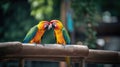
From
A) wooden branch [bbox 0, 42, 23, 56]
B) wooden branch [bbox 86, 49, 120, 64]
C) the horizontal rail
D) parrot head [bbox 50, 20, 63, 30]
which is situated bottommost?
wooden branch [bbox 86, 49, 120, 64]

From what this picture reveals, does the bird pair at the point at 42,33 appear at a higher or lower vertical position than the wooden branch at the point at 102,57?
higher

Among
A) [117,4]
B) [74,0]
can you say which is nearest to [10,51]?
[74,0]

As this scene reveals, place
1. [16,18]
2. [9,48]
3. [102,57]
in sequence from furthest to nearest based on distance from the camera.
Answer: [16,18] < [102,57] < [9,48]

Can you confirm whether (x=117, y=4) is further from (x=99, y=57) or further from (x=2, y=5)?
(x=99, y=57)

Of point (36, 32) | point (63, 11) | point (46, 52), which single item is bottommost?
point (46, 52)

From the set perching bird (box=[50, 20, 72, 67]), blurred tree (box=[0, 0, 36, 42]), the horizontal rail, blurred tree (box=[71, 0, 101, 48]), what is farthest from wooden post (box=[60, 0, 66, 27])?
the horizontal rail

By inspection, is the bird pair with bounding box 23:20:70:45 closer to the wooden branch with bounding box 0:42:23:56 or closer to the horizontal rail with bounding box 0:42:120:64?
the horizontal rail with bounding box 0:42:120:64

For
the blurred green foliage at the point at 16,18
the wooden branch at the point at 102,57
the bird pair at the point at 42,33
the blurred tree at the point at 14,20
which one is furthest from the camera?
the blurred tree at the point at 14,20

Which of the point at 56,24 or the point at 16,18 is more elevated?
the point at 56,24

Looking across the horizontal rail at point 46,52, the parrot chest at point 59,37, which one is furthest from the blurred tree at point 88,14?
the horizontal rail at point 46,52

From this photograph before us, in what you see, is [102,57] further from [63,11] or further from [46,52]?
[63,11]

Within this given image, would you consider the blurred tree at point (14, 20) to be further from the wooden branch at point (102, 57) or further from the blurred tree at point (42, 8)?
the wooden branch at point (102, 57)

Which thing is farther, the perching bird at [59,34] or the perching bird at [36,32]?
the perching bird at [59,34]

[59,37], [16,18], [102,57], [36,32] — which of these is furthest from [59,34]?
[16,18]
